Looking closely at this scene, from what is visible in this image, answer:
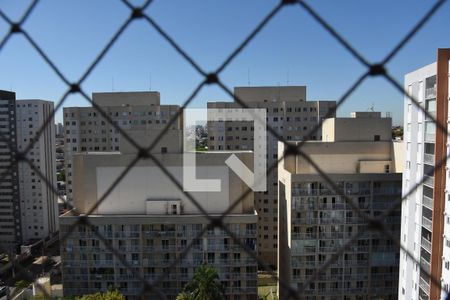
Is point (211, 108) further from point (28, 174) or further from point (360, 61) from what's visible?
point (360, 61)

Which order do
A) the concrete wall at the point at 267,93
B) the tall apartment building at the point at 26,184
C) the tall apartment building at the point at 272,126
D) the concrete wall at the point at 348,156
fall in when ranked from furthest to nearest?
the tall apartment building at the point at 26,184 → the concrete wall at the point at 267,93 → the tall apartment building at the point at 272,126 → the concrete wall at the point at 348,156

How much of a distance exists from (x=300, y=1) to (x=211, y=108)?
31.6 ft

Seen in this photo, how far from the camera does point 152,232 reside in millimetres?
5613

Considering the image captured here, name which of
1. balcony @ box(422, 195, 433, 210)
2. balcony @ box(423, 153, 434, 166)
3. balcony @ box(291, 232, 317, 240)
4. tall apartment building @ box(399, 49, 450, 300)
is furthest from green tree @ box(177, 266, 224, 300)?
balcony @ box(423, 153, 434, 166)

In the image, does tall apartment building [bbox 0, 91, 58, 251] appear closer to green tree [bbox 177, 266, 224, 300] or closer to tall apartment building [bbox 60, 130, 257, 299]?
tall apartment building [bbox 60, 130, 257, 299]

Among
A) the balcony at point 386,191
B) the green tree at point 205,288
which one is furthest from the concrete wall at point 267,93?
the green tree at point 205,288

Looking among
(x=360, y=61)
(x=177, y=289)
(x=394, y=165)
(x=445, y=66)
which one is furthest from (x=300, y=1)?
(x=394, y=165)

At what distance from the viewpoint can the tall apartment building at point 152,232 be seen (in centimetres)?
556

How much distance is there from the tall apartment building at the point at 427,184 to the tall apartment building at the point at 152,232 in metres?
2.24

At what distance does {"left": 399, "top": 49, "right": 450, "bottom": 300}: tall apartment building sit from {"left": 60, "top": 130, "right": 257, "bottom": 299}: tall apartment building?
2.24m

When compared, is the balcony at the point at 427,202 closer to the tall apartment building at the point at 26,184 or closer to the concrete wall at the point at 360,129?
the concrete wall at the point at 360,129

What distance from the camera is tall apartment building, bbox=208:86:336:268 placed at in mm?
9586

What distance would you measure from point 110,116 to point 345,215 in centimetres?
719

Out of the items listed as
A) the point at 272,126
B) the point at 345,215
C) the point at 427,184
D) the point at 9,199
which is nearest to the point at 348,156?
the point at 345,215
